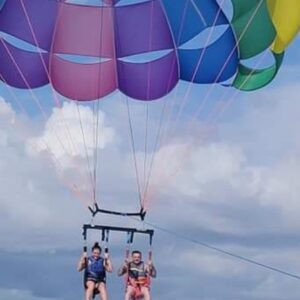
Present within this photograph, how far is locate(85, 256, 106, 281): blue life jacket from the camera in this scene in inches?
709

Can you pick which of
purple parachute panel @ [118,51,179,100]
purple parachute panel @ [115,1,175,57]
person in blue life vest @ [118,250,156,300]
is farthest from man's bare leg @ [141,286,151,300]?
purple parachute panel @ [115,1,175,57]

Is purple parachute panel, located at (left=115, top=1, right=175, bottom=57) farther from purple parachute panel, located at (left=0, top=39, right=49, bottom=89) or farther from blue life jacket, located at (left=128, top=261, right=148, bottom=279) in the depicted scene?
blue life jacket, located at (left=128, top=261, right=148, bottom=279)

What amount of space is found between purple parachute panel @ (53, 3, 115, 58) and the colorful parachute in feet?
0.06

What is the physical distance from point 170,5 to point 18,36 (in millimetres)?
2585

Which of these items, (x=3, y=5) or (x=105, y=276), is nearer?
(x=105, y=276)

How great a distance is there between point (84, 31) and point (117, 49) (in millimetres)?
670

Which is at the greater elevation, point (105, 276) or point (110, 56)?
point (110, 56)

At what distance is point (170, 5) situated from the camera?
20.2 meters

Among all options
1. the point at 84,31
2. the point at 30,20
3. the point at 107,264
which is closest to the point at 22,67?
the point at 30,20

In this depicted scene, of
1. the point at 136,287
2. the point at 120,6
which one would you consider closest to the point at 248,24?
the point at 120,6

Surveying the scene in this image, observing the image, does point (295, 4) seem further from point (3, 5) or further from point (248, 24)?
point (3, 5)

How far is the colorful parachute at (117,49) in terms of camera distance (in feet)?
65.8

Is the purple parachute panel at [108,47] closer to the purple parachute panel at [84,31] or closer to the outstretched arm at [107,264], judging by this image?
the purple parachute panel at [84,31]

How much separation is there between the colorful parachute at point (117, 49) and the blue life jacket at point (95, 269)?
11.2 feet
